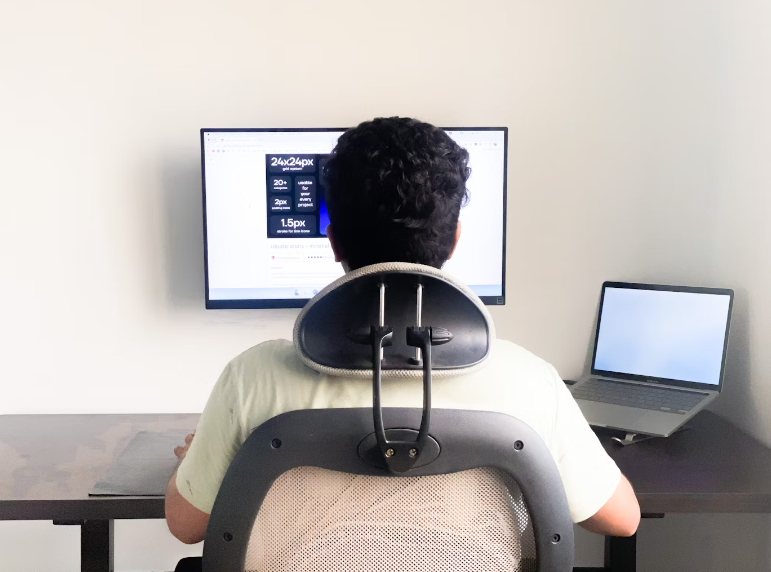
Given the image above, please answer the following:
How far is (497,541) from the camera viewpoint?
87 centimetres

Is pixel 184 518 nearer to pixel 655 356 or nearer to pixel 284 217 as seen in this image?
pixel 284 217

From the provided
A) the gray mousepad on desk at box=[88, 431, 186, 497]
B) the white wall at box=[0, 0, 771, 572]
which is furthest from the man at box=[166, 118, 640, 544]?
the white wall at box=[0, 0, 771, 572]

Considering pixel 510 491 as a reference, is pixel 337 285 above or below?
above

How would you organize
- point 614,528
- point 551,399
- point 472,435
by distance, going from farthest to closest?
1. point 614,528
2. point 551,399
3. point 472,435

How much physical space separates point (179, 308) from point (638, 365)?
120 cm

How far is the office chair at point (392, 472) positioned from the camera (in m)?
0.80

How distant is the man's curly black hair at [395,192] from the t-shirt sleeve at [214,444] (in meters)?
0.22

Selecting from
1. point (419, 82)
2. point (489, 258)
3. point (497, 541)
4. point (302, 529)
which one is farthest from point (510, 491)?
point (419, 82)

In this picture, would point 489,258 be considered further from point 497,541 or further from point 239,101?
point 497,541

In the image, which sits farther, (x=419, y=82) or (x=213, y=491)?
(x=419, y=82)

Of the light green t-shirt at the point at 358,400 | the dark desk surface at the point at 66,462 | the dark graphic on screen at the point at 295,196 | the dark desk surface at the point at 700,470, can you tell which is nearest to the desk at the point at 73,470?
the dark desk surface at the point at 66,462

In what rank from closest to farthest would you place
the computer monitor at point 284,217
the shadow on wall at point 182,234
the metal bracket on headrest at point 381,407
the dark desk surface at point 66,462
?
the metal bracket on headrest at point 381,407
the dark desk surface at point 66,462
the computer monitor at point 284,217
the shadow on wall at point 182,234

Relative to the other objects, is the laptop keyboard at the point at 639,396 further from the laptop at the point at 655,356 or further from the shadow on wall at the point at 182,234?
the shadow on wall at the point at 182,234

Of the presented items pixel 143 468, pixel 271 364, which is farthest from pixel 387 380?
pixel 143 468
